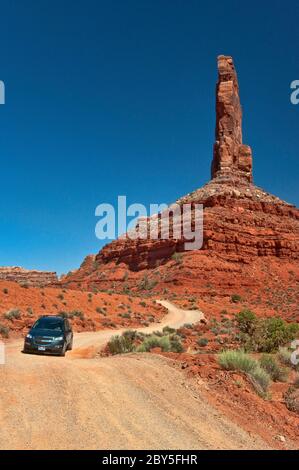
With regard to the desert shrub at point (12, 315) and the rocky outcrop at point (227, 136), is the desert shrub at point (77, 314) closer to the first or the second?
the desert shrub at point (12, 315)

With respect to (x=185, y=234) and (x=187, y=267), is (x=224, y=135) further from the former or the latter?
(x=187, y=267)

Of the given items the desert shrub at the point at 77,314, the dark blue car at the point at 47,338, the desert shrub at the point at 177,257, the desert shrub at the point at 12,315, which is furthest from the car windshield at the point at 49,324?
the desert shrub at the point at 177,257

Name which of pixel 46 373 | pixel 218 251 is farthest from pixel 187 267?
pixel 46 373

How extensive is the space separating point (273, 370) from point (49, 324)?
8.84m

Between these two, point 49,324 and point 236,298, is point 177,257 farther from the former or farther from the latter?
point 49,324

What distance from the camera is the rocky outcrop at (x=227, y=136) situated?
9406 centimetres

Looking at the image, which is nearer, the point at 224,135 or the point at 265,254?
the point at 265,254

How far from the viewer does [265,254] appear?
7344 centimetres

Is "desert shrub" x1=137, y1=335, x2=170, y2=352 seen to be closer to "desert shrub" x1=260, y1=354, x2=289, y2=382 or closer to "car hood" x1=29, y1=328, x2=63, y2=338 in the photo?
"car hood" x1=29, y1=328, x2=63, y2=338

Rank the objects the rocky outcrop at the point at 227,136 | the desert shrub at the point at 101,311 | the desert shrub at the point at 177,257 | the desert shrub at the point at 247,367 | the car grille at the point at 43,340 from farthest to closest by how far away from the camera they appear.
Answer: the rocky outcrop at the point at 227,136 < the desert shrub at the point at 177,257 < the desert shrub at the point at 101,311 < the car grille at the point at 43,340 < the desert shrub at the point at 247,367

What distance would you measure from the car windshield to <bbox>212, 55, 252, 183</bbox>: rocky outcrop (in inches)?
3101

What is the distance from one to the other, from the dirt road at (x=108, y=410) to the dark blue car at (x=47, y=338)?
4294 millimetres
